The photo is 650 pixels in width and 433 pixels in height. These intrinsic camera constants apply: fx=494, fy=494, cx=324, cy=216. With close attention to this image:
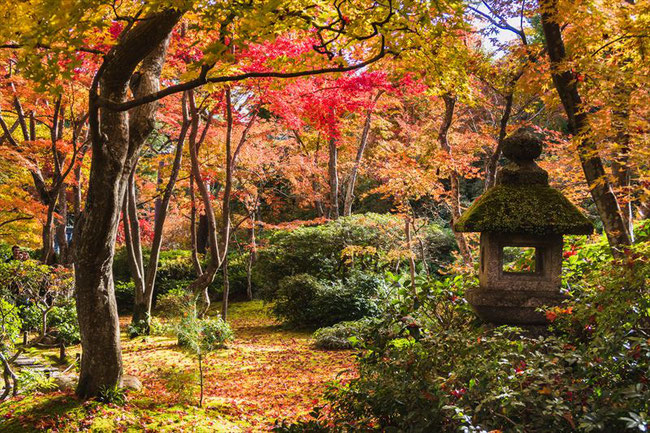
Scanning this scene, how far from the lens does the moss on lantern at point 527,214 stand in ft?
12.1

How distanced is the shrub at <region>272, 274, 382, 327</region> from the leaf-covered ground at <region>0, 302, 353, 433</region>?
1.77 ft

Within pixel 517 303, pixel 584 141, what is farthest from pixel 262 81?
pixel 517 303

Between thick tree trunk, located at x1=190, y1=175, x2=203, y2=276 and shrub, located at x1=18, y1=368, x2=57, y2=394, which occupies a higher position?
thick tree trunk, located at x1=190, y1=175, x2=203, y2=276

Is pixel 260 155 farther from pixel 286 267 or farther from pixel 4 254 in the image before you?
pixel 4 254

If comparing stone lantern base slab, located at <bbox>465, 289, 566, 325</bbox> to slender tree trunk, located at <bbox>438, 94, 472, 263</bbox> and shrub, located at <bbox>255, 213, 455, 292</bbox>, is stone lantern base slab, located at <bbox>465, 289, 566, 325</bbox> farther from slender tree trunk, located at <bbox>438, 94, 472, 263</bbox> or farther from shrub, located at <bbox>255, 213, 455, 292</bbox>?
shrub, located at <bbox>255, 213, 455, 292</bbox>

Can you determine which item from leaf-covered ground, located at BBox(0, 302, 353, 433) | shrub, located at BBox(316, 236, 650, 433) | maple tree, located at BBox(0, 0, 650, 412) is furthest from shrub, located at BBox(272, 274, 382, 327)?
shrub, located at BBox(316, 236, 650, 433)

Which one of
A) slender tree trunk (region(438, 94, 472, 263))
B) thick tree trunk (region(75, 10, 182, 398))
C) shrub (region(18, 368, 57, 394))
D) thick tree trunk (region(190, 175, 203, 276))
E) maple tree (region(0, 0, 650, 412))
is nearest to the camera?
maple tree (region(0, 0, 650, 412))

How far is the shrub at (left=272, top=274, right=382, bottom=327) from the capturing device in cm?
1037

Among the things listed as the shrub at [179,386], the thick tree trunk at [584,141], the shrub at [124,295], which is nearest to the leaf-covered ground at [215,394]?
the shrub at [179,386]

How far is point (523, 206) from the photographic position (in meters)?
3.76

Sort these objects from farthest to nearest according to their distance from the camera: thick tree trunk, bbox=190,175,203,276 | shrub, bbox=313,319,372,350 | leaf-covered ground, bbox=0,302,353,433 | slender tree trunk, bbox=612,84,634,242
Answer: thick tree trunk, bbox=190,175,203,276 → shrub, bbox=313,319,372,350 → slender tree trunk, bbox=612,84,634,242 → leaf-covered ground, bbox=0,302,353,433

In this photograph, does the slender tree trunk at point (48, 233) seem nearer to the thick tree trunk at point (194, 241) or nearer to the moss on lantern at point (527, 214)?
the thick tree trunk at point (194, 241)

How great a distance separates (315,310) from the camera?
10594 millimetres

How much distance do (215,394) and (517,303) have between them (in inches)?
153
